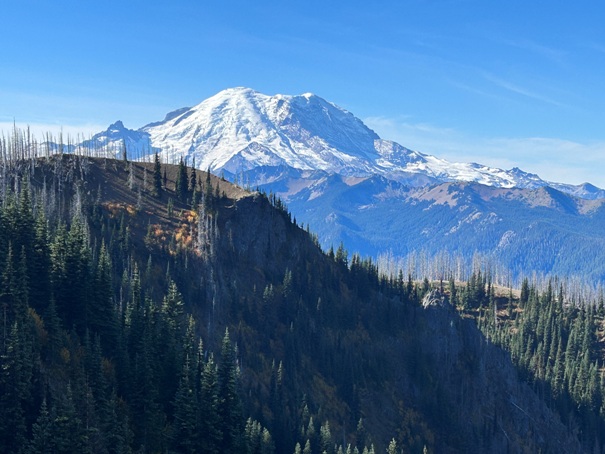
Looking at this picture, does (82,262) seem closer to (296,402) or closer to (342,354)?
(296,402)

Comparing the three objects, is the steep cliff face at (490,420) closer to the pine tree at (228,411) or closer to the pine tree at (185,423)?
the pine tree at (228,411)

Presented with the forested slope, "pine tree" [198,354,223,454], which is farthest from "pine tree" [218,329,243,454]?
"pine tree" [198,354,223,454]

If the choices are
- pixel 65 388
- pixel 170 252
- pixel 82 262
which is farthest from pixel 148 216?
pixel 65 388

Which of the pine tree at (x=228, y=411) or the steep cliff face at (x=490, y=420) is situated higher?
the pine tree at (x=228, y=411)

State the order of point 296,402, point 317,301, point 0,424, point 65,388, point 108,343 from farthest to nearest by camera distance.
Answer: point 317,301
point 296,402
point 108,343
point 65,388
point 0,424

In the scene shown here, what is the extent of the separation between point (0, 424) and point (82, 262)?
102 ft

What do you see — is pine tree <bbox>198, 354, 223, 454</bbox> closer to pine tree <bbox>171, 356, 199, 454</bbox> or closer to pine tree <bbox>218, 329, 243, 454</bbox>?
pine tree <bbox>171, 356, 199, 454</bbox>

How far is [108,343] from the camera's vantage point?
88312 mm

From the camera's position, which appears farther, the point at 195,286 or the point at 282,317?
the point at 282,317

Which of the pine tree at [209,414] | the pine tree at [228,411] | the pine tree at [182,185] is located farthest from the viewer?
the pine tree at [182,185]

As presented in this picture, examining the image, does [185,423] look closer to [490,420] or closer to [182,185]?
[182,185]

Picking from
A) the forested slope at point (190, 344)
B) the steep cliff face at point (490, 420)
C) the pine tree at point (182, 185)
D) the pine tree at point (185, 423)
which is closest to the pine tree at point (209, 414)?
the forested slope at point (190, 344)

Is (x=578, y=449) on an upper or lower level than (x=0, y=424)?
lower

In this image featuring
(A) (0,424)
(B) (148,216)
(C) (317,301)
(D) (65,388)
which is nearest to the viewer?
(A) (0,424)
